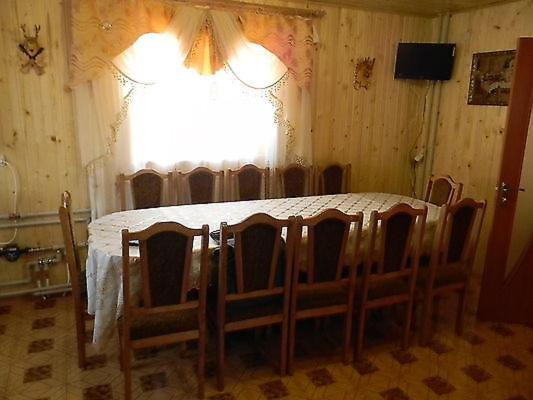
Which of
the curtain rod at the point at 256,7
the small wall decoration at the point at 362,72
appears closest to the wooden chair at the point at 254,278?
the curtain rod at the point at 256,7

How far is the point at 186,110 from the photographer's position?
3.41m

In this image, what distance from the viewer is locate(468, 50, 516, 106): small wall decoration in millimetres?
3580

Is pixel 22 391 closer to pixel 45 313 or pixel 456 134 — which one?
pixel 45 313

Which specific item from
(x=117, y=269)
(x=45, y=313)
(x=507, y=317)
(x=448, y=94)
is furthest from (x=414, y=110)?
(x=45, y=313)

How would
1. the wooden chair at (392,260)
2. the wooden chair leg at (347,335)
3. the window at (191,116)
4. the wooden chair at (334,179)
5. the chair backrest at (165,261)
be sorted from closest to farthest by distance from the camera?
the chair backrest at (165,261)
the wooden chair at (392,260)
the wooden chair leg at (347,335)
the window at (191,116)
the wooden chair at (334,179)

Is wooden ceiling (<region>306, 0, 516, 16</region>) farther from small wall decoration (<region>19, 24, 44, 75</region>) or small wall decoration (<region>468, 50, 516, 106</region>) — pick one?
small wall decoration (<region>19, 24, 44, 75</region>)

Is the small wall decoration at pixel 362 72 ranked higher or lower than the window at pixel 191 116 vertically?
higher

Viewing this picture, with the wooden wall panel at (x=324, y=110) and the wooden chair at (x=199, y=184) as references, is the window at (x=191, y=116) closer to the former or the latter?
the wooden chair at (x=199, y=184)

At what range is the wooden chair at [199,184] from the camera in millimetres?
3346

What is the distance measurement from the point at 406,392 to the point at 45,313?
246 centimetres

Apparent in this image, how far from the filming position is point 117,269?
83.9 inches

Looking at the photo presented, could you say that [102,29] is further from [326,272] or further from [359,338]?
[359,338]

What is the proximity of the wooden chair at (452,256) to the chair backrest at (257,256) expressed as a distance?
1.00 m

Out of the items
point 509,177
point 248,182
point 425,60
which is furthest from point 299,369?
point 425,60
